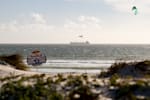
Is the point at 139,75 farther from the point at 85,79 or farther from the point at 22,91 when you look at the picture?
the point at 22,91

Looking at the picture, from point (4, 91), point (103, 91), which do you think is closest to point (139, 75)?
point (103, 91)

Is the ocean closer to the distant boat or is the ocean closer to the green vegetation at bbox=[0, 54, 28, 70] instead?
the distant boat

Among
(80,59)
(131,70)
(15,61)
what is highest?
(131,70)

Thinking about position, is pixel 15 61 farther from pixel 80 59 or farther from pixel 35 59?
pixel 80 59

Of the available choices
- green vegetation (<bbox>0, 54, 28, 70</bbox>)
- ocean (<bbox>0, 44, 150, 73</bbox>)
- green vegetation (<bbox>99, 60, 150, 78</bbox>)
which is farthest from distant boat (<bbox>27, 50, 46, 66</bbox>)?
green vegetation (<bbox>99, 60, 150, 78</bbox>)

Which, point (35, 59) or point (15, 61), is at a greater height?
point (35, 59)

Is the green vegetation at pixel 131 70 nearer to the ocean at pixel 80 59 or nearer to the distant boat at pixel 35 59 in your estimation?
the ocean at pixel 80 59

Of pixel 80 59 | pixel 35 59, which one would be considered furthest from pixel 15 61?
pixel 80 59

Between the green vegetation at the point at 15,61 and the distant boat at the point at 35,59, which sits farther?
the green vegetation at the point at 15,61

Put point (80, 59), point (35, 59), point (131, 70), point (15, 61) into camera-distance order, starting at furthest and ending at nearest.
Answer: point (80, 59) < point (15, 61) < point (35, 59) < point (131, 70)

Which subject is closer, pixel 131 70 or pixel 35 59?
pixel 131 70

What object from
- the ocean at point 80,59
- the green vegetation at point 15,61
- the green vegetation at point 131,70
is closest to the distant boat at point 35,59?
the green vegetation at point 15,61

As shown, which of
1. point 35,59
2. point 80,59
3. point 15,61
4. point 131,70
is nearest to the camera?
point 131,70
